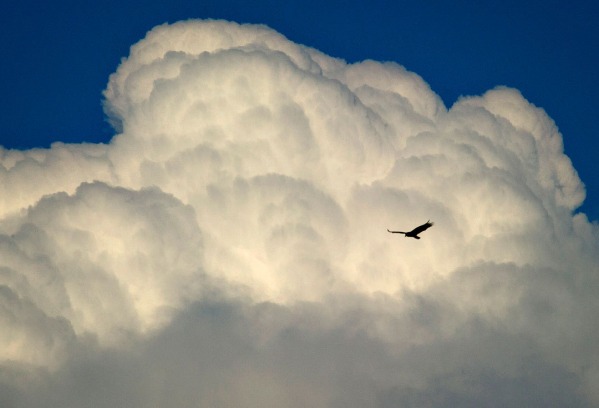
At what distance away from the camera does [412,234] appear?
52.4 metres

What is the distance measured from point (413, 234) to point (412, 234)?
0.56 ft

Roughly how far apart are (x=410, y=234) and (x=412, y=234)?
0.23 m

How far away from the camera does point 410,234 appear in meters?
52.6

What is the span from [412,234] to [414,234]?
0.48 m

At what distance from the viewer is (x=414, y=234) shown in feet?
170

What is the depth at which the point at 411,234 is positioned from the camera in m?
52.4

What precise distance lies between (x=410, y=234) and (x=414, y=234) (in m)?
0.68

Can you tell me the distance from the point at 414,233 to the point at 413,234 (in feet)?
2.00

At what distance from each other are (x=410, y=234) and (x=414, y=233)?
3.09 feet

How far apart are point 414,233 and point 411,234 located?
2.65ft

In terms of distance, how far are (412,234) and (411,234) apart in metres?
0.10

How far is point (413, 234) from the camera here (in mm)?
52250

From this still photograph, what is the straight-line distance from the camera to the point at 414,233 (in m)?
51.7
